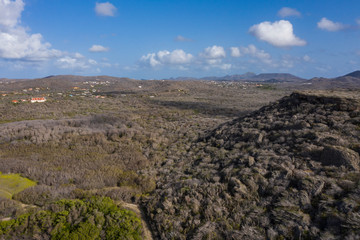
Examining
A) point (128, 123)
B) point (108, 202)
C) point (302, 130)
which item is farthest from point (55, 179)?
point (128, 123)

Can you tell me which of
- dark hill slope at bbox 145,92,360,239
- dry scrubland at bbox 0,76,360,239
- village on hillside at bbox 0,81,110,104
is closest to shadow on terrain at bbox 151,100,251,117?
dry scrubland at bbox 0,76,360,239

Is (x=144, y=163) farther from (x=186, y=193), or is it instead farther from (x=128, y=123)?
(x=128, y=123)

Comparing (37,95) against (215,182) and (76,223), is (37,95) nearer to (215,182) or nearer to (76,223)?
(76,223)

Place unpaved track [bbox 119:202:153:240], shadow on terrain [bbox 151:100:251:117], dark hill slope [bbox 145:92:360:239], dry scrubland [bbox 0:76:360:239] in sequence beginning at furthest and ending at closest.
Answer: shadow on terrain [bbox 151:100:251:117] → unpaved track [bbox 119:202:153:240] → dry scrubland [bbox 0:76:360:239] → dark hill slope [bbox 145:92:360:239]

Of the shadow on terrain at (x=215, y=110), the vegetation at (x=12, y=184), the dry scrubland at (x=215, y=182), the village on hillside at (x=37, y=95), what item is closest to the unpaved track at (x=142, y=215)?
the dry scrubland at (x=215, y=182)

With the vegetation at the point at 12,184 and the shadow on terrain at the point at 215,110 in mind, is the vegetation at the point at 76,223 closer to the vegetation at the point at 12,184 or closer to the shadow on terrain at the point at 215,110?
the vegetation at the point at 12,184

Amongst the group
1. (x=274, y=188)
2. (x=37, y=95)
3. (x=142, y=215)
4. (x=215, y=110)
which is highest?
(x=37, y=95)

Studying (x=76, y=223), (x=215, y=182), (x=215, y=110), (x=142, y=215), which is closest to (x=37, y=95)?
(x=215, y=110)

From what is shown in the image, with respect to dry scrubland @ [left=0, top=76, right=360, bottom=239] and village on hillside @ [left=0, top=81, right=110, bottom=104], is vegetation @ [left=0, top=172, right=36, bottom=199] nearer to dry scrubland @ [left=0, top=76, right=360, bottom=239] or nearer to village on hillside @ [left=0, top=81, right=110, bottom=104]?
dry scrubland @ [left=0, top=76, right=360, bottom=239]
